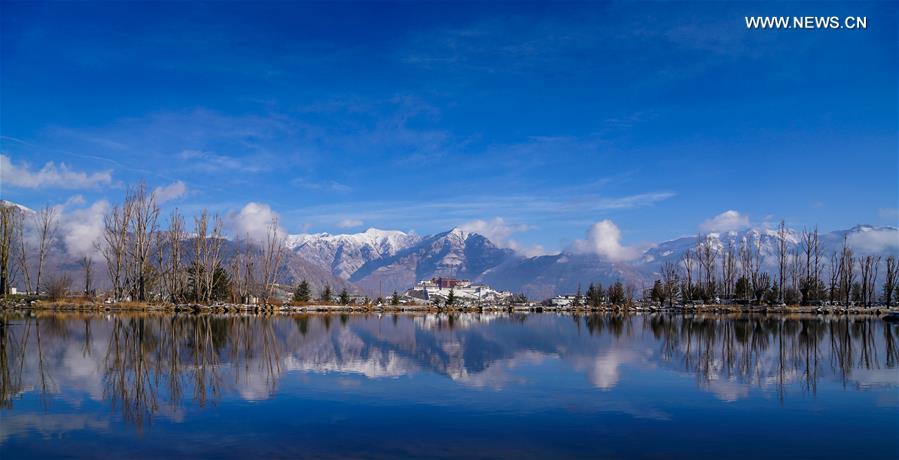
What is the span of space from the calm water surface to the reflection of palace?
11 centimetres

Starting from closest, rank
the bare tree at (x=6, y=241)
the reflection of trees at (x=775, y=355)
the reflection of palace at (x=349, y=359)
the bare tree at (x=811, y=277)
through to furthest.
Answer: the reflection of palace at (x=349, y=359), the reflection of trees at (x=775, y=355), the bare tree at (x=6, y=241), the bare tree at (x=811, y=277)

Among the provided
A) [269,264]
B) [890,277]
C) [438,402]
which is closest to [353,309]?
[269,264]

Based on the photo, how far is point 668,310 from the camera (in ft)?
303

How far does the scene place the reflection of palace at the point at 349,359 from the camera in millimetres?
16828

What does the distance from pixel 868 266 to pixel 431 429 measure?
348 feet

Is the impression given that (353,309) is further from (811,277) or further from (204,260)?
(811,277)

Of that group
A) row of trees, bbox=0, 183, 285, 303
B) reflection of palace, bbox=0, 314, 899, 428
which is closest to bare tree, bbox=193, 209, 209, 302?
row of trees, bbox=0, 183, 285, 303

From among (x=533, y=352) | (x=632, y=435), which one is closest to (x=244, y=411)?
(x=632, y=435)

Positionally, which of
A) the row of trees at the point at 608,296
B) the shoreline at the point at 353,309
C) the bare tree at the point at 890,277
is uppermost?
the bare tree at the point at 890,277

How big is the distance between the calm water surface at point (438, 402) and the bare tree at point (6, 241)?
149ft

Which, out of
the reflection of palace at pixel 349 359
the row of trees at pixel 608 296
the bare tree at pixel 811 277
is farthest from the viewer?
the row of trees at pixel 608 296

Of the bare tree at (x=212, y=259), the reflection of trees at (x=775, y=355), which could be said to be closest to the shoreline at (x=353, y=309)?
the bare tree at (x=212, y=259)

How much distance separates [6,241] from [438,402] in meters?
67.3

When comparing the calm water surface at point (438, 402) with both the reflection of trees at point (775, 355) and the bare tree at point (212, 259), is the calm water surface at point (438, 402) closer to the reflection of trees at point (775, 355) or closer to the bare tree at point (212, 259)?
the reflection of trees at point (775, 355)
